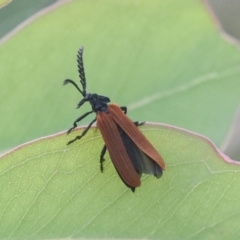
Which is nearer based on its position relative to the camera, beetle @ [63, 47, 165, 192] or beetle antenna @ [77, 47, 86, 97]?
beetle @ [63, 47, 165, 192]

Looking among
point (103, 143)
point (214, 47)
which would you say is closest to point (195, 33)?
point (214, 47)

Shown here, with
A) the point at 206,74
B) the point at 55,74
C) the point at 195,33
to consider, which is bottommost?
the point at 206,74

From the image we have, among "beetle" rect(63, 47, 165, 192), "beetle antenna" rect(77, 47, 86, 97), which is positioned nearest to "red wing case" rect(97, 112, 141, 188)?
"beetle" rect(63, 47, 165, 192)

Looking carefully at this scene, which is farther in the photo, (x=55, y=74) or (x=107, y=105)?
(x=107, y=105)

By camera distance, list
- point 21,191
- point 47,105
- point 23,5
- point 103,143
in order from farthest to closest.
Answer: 1. point 23,5
2. point 47,105
3. point 103,143
4. point 21,191

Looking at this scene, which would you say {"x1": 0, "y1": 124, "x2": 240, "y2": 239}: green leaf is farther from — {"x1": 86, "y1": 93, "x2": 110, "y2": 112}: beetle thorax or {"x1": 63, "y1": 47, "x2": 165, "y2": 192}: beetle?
{"x1": 86, "y1": 93, "x2": 110, "y2": 112}: beetle thorax

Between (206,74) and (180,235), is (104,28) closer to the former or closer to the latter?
(206,74)

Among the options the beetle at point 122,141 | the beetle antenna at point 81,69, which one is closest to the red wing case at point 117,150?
the beetle at point 122,141
